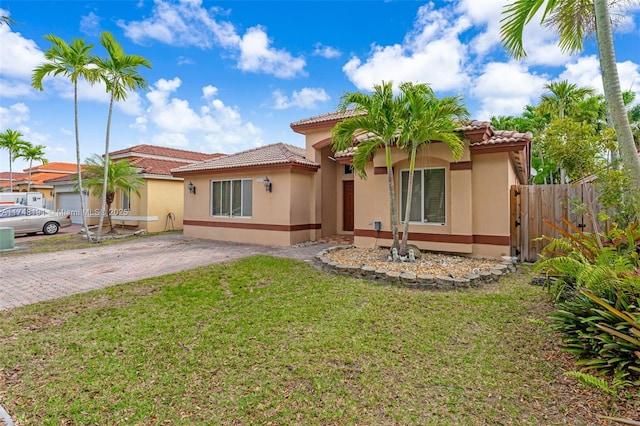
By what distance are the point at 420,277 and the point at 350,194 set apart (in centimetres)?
911

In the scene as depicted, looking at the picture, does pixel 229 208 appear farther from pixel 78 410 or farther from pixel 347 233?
pixel 78 410

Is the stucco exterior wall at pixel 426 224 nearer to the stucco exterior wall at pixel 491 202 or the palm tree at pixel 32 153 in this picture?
the stucco exterior wall at pixel 491 202

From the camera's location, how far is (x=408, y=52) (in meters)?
13.1

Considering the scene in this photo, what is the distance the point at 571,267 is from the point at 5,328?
8810 millimetres

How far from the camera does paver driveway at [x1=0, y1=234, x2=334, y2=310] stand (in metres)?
7.08

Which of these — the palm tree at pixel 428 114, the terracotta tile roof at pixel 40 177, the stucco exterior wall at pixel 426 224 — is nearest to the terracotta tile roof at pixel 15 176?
the terracotta tile roof at pixel 40 177

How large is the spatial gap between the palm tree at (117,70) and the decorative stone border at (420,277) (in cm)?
1207

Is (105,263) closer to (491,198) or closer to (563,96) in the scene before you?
(491,198)

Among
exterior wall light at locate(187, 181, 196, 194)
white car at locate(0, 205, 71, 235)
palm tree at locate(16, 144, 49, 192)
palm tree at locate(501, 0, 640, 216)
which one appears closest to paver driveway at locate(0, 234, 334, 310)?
exterior wall light at locate(187, 181, 196, 194)

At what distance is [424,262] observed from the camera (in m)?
8.69

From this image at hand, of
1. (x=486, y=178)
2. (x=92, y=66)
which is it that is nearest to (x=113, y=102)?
(x=92, y=66)

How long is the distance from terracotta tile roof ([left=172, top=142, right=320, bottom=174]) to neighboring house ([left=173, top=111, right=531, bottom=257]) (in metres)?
0.06

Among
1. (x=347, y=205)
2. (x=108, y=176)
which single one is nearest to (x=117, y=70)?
(x=108, y=176)

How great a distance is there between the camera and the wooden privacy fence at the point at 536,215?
891 cm
